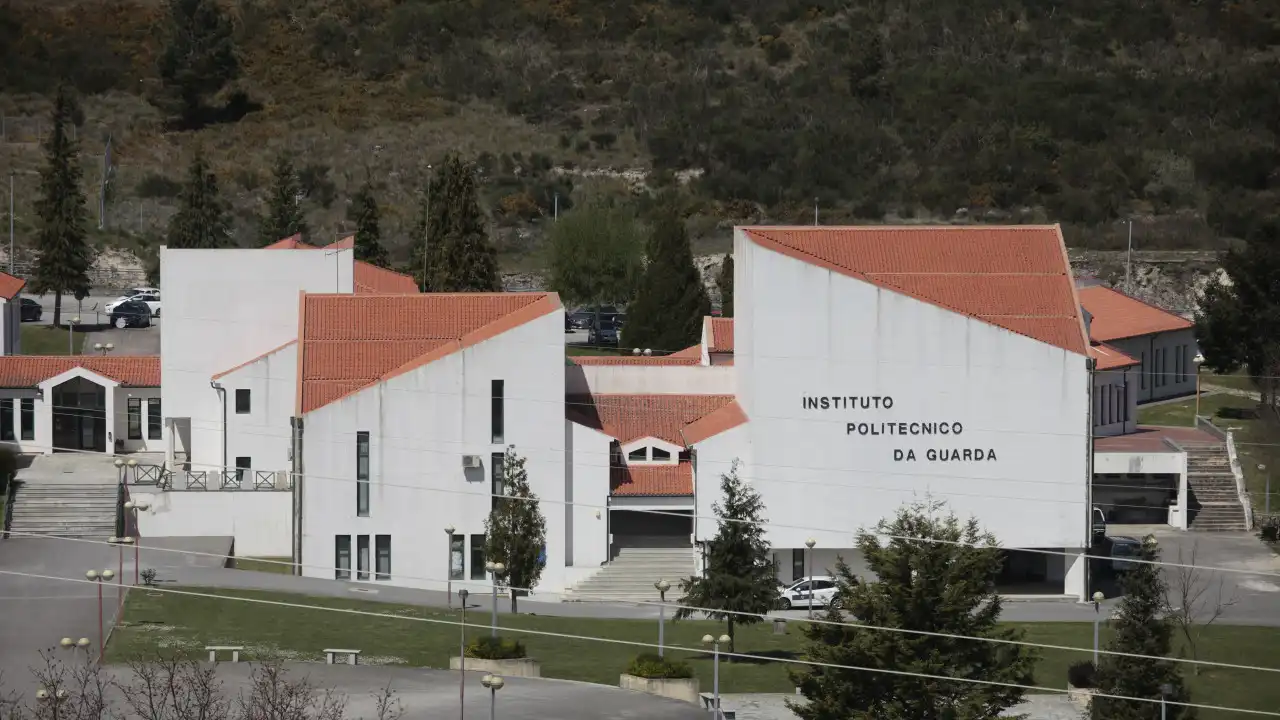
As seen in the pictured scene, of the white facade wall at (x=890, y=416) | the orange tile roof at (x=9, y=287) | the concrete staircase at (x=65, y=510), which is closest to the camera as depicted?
the white facade wall at (x=890, y=416)

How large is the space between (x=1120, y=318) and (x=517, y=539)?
31395 mm

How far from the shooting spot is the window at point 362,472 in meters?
61.7

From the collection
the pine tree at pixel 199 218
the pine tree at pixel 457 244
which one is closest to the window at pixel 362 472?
the pine tree at pixel 457 244

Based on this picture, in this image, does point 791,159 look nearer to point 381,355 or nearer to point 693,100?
point 693,100

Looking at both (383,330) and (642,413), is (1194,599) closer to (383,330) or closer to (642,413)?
(642,413)

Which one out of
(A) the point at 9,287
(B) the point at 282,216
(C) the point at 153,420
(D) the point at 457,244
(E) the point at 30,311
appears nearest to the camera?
(C) the point at 153,420

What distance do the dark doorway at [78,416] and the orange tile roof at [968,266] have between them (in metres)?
23.4

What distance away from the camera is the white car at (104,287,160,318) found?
9594 cm

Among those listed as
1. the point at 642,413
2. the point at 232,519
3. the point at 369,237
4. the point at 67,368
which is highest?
the point at 369,237

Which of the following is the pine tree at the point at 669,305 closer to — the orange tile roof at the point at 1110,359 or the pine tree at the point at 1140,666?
the orange tile roof at the point at 1110,359

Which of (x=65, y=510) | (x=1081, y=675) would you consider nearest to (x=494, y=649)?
(x=1081, y=675)

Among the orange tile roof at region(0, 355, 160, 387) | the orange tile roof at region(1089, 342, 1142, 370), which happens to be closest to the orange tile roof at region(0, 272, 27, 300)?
the orange tile roof at region(0, 355, 160, 387)

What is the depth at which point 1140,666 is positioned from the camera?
144 ft

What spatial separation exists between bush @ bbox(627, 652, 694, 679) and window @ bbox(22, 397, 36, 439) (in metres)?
31.3
